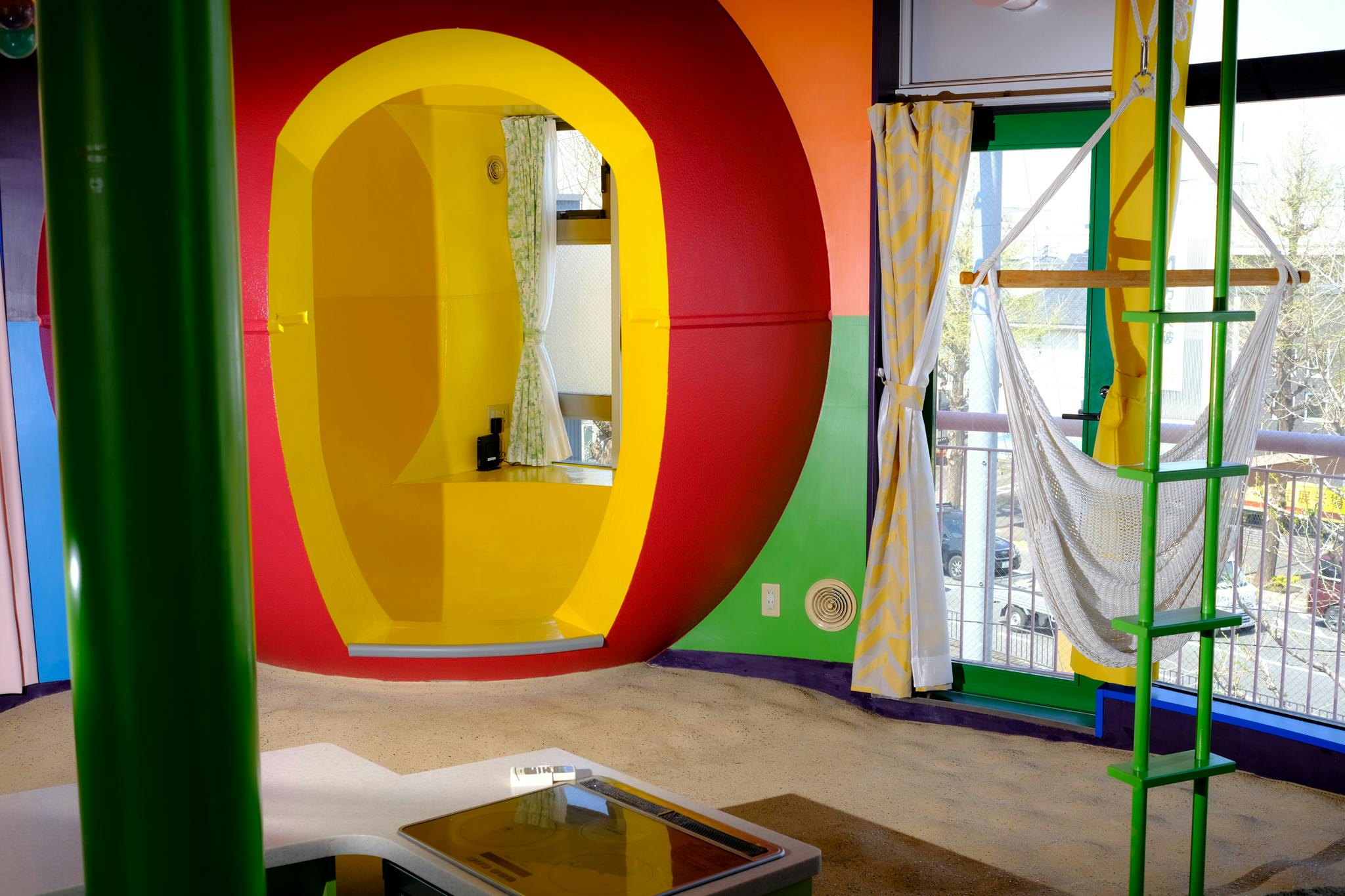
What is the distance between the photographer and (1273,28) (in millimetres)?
3291

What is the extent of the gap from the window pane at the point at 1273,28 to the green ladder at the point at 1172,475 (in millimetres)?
1362

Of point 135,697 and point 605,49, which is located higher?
point 605,49

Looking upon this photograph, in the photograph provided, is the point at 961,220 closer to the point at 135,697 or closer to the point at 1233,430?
the point at 1233,430

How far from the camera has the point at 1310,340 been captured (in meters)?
4.09

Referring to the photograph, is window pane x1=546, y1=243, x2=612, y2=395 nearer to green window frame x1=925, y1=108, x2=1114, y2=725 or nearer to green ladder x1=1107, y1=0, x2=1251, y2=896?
green window frame x1=925, y1=108, x2=1114, y2=725

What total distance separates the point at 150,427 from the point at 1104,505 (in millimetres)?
2464

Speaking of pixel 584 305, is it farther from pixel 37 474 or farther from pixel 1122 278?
pixel 1122 278

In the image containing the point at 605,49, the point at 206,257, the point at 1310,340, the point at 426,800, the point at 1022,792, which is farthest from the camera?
the point at 1310,340

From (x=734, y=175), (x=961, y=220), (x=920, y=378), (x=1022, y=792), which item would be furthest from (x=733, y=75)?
(x=1022, y=792)

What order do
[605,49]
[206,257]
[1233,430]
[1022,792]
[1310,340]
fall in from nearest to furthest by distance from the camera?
[206,257]
[1233,430]
[1022,792]
[605,49]
[1310,340]

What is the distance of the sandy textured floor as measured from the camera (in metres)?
2.87

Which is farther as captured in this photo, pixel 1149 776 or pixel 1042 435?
pixel 1042 435

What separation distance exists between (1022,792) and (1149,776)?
4.26 feet

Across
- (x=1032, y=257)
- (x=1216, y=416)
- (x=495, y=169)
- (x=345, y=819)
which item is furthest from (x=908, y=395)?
(x=345, y=819)
